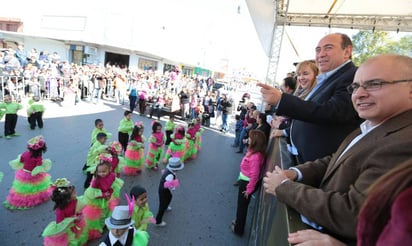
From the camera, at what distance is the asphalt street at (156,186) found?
3887 millimetres

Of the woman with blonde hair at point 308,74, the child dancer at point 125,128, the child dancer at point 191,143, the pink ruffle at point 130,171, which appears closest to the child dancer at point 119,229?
the woman with blonde hair at point 308,74

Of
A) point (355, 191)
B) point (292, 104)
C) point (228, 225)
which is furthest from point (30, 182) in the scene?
point (355, 191)

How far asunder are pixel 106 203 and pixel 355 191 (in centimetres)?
378

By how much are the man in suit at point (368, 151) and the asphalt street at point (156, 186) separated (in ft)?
10.8

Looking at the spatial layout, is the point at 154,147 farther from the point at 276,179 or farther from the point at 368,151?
the point at 368,151

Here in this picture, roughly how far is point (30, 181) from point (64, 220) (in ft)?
5.70

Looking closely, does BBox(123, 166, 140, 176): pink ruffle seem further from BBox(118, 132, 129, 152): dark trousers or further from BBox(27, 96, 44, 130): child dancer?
BBox(27, 96, 44, 130): child dancer

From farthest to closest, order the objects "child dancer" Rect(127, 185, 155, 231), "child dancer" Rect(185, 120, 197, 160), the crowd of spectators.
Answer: the crowd of spectators, "child dancer" Rect(185, 120, 197, 160), "child dancer" Rect(127, 185, 155, 231)

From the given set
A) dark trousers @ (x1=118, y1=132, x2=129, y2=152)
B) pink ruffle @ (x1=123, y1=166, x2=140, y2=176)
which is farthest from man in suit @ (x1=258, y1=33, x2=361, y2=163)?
dark trousers @ (x1=118, y1=132, x2=129, y2=152)

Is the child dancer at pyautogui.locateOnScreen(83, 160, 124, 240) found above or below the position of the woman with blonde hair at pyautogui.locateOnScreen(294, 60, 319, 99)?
below

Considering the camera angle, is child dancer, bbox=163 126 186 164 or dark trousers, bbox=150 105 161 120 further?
dark trousers, bbox=150 105 161 120

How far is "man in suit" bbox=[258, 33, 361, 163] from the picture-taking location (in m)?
1.75

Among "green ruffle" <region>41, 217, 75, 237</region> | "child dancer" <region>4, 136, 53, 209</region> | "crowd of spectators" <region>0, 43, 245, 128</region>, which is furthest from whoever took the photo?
"crowd of spectators" <region>0, 43, 245, 128</region>

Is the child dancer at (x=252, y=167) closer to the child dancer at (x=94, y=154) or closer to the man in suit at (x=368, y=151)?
the man in suit at (x=368, y=151)
